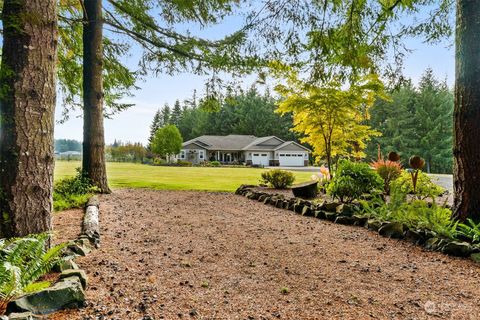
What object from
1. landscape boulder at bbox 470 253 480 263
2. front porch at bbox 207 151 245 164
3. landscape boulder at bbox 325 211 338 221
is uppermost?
front porch at bbox 207 151 245 164

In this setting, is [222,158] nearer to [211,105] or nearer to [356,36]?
[211,105]

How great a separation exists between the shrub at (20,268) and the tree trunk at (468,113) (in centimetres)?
521

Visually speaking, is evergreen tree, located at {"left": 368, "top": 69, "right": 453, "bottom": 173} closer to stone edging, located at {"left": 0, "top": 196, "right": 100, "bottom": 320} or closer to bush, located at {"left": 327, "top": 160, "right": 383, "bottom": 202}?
bush, located at {"left": 327, "top": 160, "right": 383, "bottom": 202}

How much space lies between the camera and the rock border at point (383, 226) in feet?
13.2

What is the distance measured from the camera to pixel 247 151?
46.8 meters

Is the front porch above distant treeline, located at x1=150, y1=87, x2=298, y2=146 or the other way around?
the other way around

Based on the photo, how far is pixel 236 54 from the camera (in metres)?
7.43

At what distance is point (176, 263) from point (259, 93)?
194 feet

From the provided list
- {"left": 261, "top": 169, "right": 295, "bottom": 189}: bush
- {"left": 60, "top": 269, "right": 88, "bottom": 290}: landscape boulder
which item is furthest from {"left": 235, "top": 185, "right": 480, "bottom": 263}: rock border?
{"left": 60, "top": 269, "right": 88, "bottom": 290}: landscape boulder

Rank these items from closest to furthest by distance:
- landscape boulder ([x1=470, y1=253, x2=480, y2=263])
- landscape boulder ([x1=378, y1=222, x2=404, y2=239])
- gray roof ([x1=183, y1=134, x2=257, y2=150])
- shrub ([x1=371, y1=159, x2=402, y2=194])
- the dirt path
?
the dirt path → landscape boulder ([x1=470, y1=253, x2=480, y2=263]) → landscape boulder ([x1=378, y1=222, x2=404, y2=239]) → shrub ([x1=371, y1=159, x2=402, y2=194]) → gray roof ([x1=183, y1=134, x2=257, y2=150])

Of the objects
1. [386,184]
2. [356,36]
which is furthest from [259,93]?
[356,36]

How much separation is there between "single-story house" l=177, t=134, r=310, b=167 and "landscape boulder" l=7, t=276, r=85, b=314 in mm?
41619

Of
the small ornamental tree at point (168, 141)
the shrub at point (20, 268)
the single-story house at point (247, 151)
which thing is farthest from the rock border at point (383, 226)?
the small ornamental tree at point (168, 141)

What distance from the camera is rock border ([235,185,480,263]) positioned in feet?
13.2
